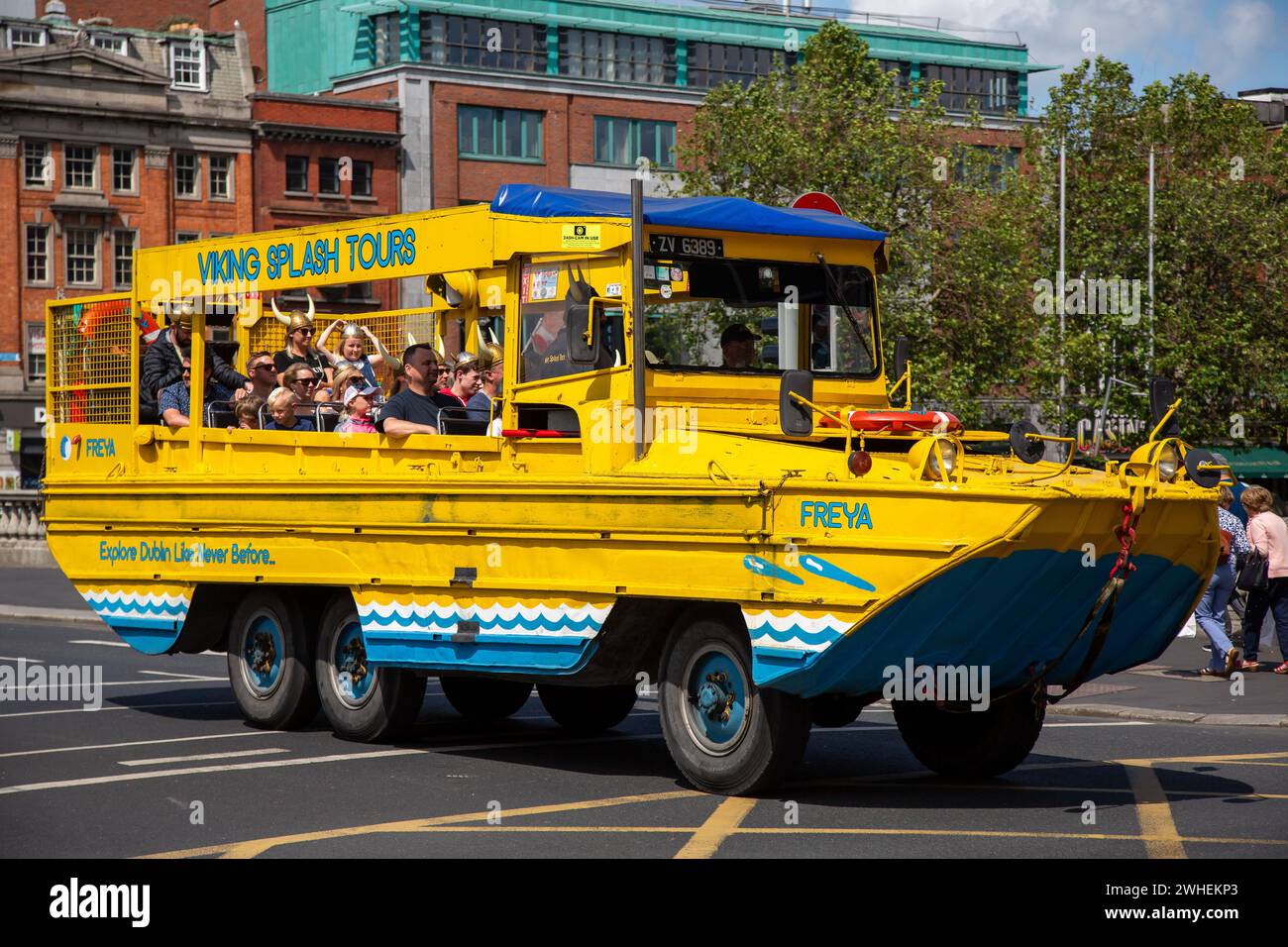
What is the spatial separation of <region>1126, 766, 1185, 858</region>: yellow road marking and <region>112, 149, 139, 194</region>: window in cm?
5767

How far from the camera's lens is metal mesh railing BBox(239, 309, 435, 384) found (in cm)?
1661

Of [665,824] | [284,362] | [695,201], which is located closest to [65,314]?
[284,362]

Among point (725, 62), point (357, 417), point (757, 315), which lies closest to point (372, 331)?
point (357, 417)

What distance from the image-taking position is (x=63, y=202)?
A: 64.4 meters

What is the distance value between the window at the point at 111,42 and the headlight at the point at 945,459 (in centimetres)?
6123

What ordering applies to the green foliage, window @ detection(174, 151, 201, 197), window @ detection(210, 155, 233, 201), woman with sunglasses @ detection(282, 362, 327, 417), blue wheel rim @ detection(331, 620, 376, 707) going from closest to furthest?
blue wheel rim @ detection(331, 620, 376, 707) < woman with sunglasses @ detection(282, 362, 327, 417) < the green foliage < window @ detection(174, 151, 201, 197) < window @ detection(210, 155, 233, 201)

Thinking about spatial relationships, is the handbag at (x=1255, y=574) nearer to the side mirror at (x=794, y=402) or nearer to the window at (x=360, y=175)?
the side mirror at (x=794, y=402)

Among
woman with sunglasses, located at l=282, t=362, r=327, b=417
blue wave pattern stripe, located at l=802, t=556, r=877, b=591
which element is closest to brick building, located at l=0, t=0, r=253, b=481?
woman with sunglasses, located at l=282, t=362, r=327, b=417

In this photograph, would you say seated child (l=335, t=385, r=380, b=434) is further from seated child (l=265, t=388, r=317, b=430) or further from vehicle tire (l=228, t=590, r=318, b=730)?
vehicle tire (l=228, t=590, r=318, b=730)

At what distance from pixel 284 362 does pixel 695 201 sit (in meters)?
5.25

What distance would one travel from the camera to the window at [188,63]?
67.8 metres
